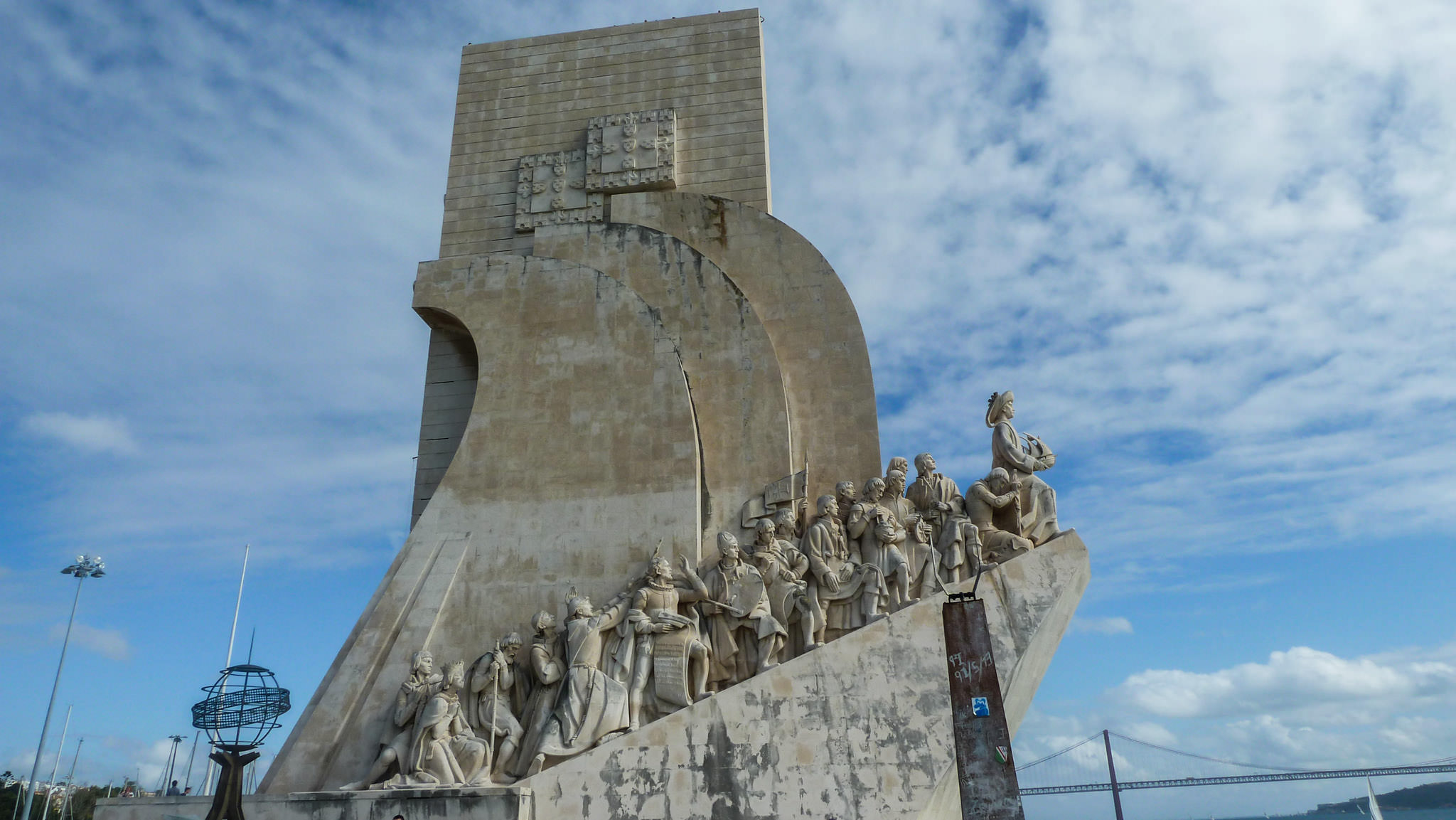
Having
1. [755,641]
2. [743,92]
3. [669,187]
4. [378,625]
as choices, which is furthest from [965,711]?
[743,92]

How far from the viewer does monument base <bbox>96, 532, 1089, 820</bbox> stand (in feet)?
25.1

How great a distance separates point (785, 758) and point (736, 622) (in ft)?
4.40

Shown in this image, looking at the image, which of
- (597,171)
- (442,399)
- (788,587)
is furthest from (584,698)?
(597,171)

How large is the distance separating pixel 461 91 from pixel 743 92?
3951 millimetres

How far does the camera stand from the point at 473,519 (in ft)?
32.7

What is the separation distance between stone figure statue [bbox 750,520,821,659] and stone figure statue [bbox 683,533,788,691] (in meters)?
0.09

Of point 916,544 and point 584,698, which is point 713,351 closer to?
point 916,544

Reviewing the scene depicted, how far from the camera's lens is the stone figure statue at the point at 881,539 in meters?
8.85

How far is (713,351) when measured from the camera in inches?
433

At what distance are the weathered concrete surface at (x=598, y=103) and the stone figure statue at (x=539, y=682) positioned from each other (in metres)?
5.35

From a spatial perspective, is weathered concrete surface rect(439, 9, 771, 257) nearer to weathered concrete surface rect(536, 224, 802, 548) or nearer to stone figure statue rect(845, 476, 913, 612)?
weathered concrete surface rect(536, 224, 802, 548)

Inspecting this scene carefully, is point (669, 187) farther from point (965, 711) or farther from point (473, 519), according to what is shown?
point (965, 711)

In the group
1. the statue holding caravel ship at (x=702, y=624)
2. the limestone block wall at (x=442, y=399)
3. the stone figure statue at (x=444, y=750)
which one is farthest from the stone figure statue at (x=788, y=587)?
the limestone block wall at (x=442, y=399)

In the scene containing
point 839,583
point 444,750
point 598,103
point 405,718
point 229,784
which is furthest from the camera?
point 598,103
